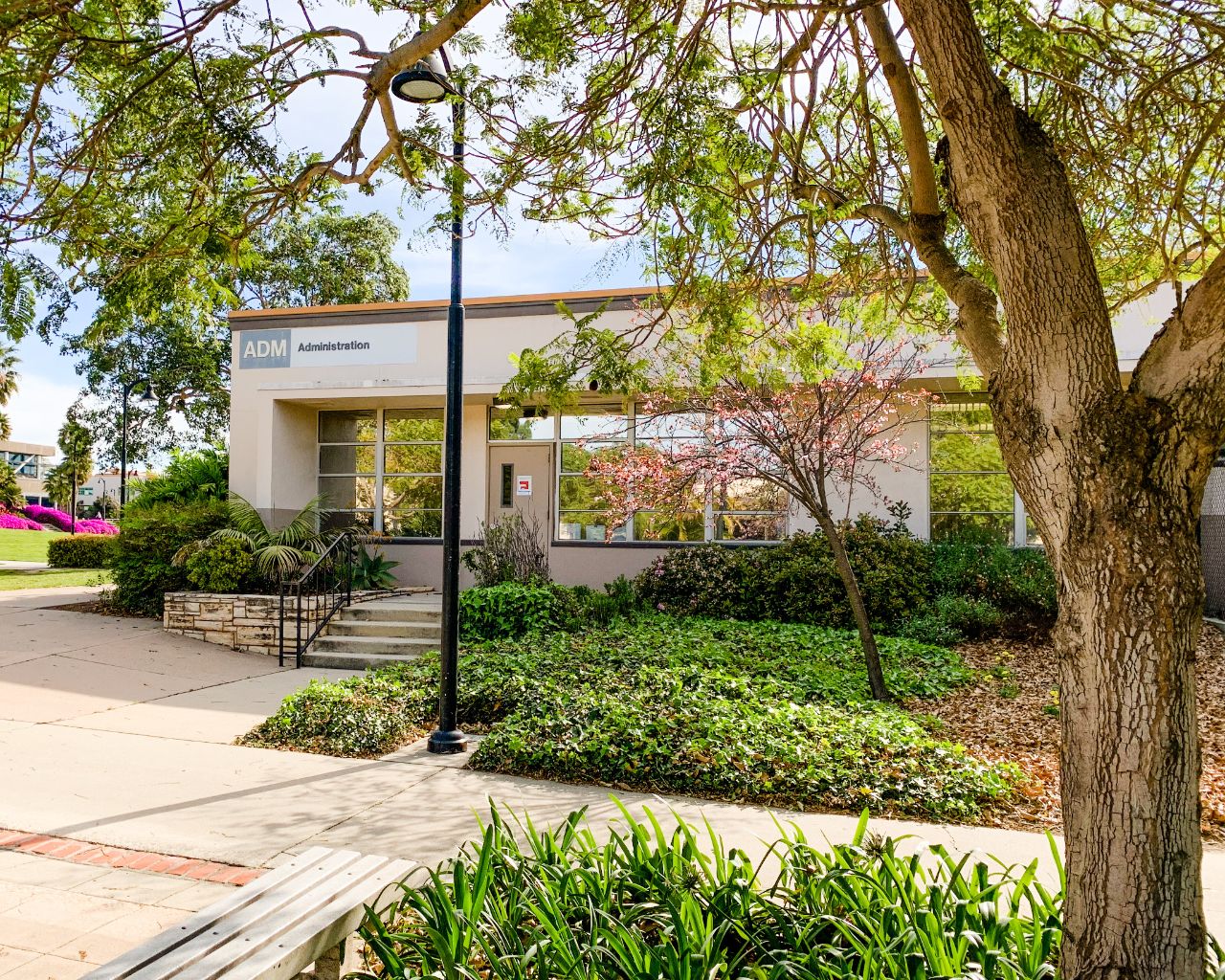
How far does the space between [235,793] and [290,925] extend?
3.14m

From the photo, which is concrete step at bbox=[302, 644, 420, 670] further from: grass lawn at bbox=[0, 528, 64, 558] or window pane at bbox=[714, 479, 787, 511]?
grass lawn at bbox=[0, 528, 64, 558]

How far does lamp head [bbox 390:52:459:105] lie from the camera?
17.7 feet

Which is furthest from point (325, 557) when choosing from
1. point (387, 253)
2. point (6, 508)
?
point (6, 508)

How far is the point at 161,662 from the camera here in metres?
10.2

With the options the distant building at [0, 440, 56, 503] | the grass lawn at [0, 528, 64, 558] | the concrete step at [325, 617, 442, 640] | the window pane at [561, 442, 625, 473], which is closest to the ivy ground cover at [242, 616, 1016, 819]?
the concrete step at [325, 617, 442, 640]

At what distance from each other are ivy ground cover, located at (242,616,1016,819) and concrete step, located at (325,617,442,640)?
1.55 m

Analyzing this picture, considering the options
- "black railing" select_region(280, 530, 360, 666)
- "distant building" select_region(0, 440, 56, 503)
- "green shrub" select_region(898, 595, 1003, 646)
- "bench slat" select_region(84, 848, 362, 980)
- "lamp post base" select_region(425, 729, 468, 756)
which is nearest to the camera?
"bench slat" select_region(84, 848, 362, 980)

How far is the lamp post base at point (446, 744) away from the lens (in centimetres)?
654

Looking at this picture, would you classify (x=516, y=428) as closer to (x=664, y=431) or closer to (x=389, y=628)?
(x=664, y=431)

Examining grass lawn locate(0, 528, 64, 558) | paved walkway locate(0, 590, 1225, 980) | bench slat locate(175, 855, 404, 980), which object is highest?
grass lawn locate(0, 528, 64, 558)

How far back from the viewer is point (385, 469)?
51.0 ft

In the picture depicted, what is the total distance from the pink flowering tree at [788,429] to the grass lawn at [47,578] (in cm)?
1102

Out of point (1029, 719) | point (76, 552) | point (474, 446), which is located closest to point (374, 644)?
point (474, 446)

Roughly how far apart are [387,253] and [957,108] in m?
26.5
